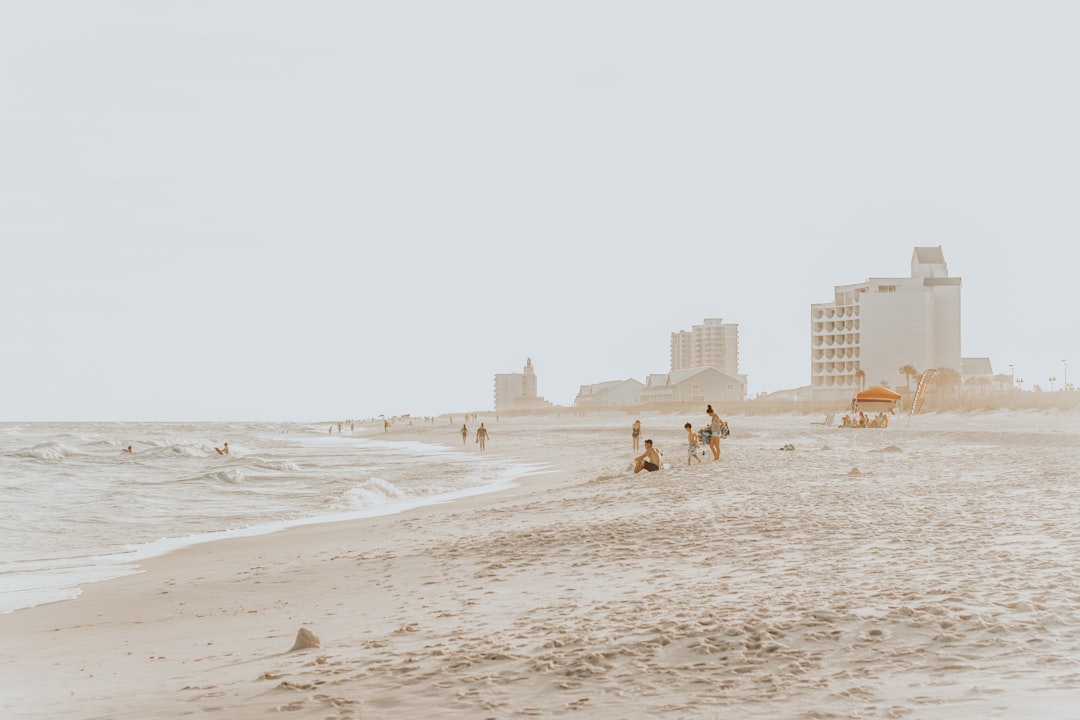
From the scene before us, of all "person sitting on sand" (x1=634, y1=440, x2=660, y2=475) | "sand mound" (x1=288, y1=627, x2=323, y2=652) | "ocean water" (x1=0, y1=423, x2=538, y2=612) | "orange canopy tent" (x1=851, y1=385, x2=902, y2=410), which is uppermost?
"orange canopy tent" (x1=851, y1=385, x2=902, y2=410)

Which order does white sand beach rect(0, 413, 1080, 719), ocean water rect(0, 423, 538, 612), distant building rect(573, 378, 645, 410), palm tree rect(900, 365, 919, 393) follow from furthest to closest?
distant building rect(573, 378, 645, 410) < palm tree rect(900, 365, 919, 393) < ocean water rect(0, 423, 538, 612) < white sand beach rect(0, 413, 1080, 719)

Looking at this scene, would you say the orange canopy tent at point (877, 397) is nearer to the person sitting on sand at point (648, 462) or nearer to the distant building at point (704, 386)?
the person sitting on sand at point (648, 462)

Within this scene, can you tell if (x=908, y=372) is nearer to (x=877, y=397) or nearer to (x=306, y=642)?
(x=877, y=397)

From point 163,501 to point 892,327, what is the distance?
99.7 metres

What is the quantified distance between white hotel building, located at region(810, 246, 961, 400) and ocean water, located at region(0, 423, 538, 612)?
78.5m

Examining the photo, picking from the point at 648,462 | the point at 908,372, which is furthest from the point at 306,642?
the point at 908,372

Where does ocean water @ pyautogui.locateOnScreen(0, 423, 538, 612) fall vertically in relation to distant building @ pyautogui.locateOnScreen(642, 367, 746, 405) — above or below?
below

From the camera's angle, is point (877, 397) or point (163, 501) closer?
point (163, 501)

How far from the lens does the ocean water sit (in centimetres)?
1479

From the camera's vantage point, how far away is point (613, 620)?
7.52 m

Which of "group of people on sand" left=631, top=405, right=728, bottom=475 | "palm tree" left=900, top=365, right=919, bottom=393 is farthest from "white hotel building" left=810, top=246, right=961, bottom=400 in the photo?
"group of people on sand" left=631, top=405, right=728, bottom=475

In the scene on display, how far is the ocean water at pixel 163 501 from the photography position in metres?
14.8

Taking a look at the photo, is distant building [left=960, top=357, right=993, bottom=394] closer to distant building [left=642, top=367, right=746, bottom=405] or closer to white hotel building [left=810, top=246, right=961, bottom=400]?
white hotel building [left=810, top=246, right=961, bottom=400]

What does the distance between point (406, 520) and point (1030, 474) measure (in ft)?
40.1
